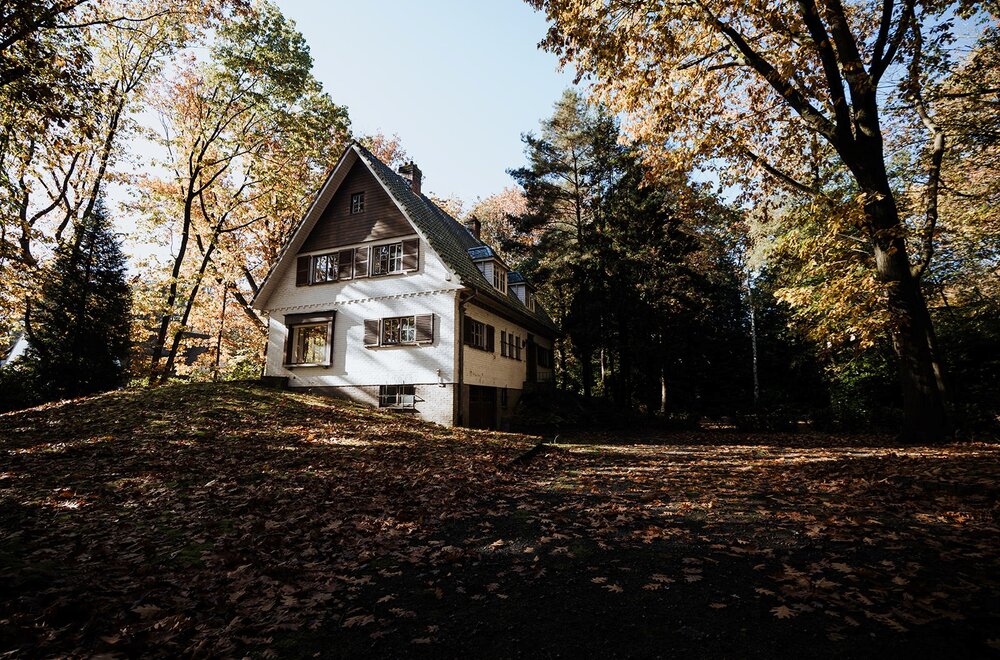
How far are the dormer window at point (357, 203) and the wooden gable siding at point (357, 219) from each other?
0.46ft

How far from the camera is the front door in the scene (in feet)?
60.5

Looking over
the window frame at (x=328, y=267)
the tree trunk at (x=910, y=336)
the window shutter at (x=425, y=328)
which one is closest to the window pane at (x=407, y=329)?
the window shutter at (x=425, y=328)

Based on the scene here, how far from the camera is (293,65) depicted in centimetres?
2181

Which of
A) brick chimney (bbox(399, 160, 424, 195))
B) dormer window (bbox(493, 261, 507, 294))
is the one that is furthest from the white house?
brick chimney (bbox(399, 160, 424, 195))

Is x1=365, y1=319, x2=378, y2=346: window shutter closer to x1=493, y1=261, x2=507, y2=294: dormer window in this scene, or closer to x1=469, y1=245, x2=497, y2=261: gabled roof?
x1=469, y1=245, x2=497, y2=261: gabled roof

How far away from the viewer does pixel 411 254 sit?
18016 mm

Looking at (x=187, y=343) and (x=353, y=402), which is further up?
(x=187, y=343)

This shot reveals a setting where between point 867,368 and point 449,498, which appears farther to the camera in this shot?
point 867,368

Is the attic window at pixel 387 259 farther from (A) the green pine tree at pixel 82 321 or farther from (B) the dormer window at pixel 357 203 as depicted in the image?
(A) the green pine tree at pixel 82 321

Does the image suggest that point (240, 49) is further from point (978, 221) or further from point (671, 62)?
point (978, 221)

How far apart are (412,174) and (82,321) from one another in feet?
53.9

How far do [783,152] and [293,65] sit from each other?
21.6 m

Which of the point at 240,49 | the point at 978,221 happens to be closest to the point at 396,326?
the point at 240,49

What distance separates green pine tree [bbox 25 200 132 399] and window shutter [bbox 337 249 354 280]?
38.9 ft
